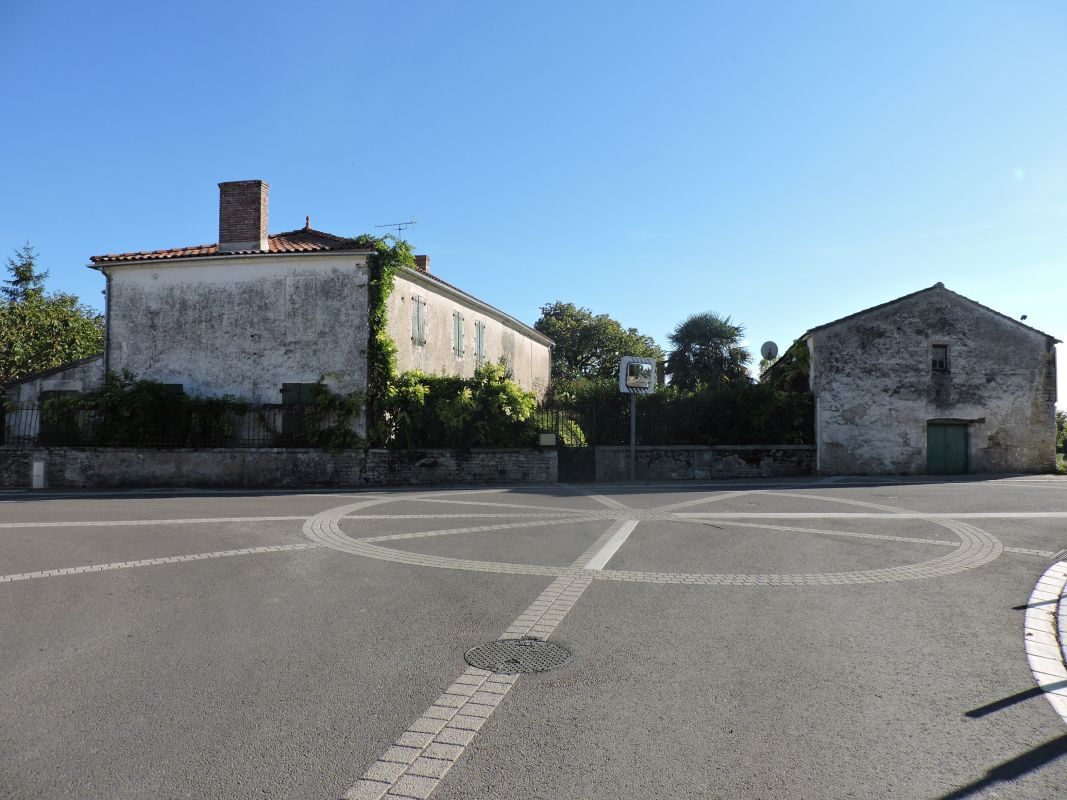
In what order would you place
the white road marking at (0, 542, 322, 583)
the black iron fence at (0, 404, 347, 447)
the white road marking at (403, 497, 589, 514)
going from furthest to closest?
the black iron fence at (0, 404, 347, 447) → the white road marking at (403, 497, 589, 514) → the white road marking at (0, 542, 322, 583)

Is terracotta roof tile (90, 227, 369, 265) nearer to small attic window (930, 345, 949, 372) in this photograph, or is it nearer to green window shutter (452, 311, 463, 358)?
green window shutter (452, 311, 463, 358)

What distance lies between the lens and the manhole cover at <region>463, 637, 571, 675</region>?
4.52 m

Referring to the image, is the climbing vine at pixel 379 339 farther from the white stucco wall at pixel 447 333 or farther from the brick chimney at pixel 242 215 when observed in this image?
the brick chimney at pixel 242 215

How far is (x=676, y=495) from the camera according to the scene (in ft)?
51.4

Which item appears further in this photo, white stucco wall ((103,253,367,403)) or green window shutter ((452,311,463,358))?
green window shutter ((452,311,463,358))

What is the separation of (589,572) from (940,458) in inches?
811

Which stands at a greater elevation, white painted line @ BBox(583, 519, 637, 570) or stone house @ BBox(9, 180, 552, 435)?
stone house @ BBox(9, 180, 552, 435)

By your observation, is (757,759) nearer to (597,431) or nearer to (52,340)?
(597,431)

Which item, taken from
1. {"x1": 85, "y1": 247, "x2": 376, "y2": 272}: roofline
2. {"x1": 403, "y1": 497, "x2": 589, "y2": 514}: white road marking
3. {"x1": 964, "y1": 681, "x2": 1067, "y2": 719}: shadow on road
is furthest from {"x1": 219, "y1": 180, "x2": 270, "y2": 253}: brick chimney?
{"x1": 964, "y1": 681, "x2": 1067, "y2": 719}: shadow on road

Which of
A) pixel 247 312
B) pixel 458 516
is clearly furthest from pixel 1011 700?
pixel 247 312

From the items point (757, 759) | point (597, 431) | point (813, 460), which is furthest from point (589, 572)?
point (813, 460)

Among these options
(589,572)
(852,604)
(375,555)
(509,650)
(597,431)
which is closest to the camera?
(509,650)

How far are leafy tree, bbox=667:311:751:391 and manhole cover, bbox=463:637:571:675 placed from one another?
1085 inches

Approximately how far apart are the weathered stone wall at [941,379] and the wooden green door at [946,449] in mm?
254
